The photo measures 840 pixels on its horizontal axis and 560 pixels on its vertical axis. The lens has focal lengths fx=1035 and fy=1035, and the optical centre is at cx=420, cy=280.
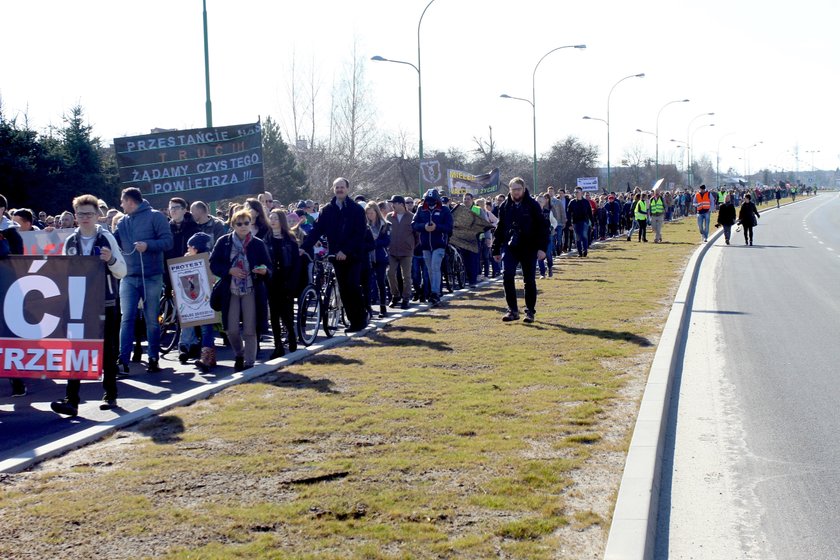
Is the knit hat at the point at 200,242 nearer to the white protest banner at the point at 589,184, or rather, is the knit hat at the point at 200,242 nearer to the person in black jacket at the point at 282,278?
the person in black jacket at the point at 282,278

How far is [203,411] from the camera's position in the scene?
26.4ft

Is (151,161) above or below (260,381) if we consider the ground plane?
above

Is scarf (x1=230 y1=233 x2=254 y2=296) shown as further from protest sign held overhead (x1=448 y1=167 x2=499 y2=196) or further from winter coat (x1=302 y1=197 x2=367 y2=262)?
protest sign held overhead (x1=448 y1=167 x2=499 y2=196)

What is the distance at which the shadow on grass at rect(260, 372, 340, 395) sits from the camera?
882cm

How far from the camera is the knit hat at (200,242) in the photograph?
11766 millimetres

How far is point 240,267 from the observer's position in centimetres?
1041

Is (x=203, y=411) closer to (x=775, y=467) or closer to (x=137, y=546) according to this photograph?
(x=137, y=546)

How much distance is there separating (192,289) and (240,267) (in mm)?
1287

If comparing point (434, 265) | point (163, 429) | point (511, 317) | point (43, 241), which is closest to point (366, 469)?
point (163, 429)

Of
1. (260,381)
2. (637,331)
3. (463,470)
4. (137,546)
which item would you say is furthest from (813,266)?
(137,546)

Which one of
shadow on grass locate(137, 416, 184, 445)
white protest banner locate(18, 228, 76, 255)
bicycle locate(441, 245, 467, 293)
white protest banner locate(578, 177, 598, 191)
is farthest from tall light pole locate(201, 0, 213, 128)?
white protest banner locate(578, 177, 598, 191)

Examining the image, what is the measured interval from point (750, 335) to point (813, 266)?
41.2ft

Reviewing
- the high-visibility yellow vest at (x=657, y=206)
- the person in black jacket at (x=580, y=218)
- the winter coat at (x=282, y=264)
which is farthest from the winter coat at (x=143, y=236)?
the high-visibility yellow vest at (x=657, y=206)

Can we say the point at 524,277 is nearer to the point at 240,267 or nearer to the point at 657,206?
the point at 240,267
